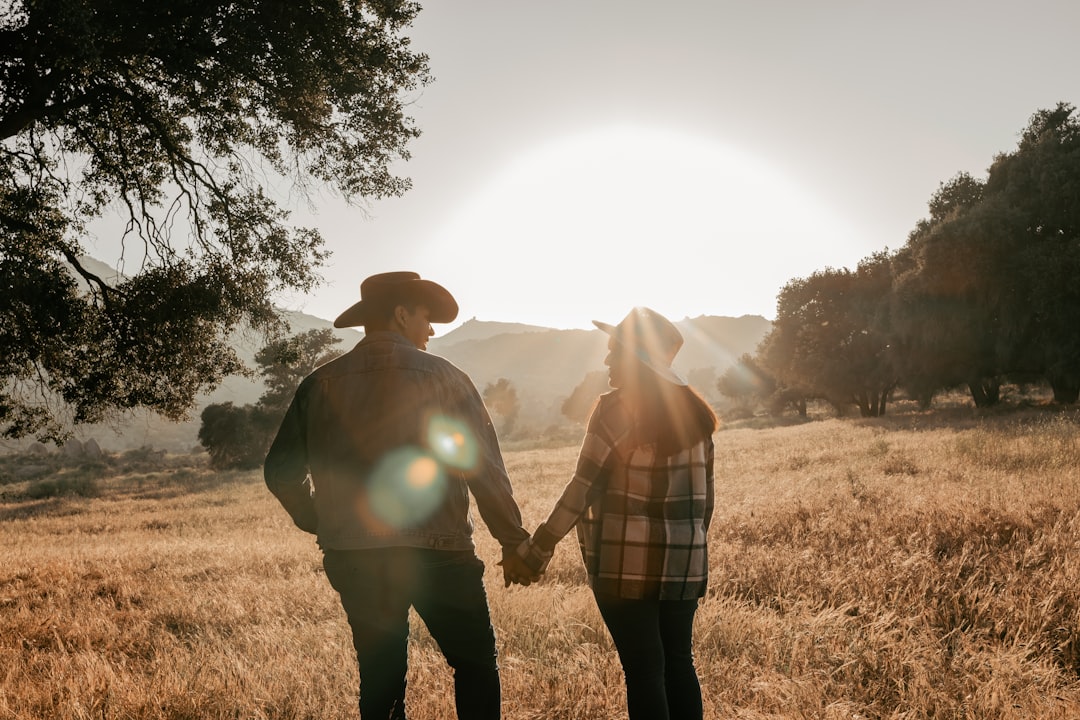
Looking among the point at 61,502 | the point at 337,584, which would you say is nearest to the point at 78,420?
the point at 337,584

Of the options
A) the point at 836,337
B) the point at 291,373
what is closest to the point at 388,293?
the point at 836,337

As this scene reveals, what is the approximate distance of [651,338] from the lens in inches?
113

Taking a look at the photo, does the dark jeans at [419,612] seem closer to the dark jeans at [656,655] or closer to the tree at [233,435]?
the dark jeans at [656,655]

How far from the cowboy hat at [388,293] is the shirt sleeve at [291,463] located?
1.71ft

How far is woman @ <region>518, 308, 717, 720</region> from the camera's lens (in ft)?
8.69

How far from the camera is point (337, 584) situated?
2.67m

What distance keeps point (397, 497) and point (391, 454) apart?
20 cm

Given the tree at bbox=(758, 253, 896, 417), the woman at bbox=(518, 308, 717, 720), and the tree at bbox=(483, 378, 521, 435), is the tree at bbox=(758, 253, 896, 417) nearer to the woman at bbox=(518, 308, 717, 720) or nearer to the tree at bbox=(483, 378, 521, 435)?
the woman at bbox=(518, 308, 717, 720)

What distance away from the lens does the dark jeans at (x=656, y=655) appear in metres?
2.57

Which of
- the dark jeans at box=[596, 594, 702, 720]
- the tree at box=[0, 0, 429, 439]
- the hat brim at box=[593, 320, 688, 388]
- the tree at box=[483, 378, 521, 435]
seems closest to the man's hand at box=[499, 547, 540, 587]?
the dark jeans at box=[596, 594, 702, 720]

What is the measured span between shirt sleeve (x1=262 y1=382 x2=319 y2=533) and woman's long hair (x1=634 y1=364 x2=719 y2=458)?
172 cm

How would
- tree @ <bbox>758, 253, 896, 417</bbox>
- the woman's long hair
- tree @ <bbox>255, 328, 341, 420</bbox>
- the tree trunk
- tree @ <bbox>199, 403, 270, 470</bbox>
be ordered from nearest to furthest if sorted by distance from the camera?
the woman's long hair
the tree trunk
tree @ <bbox>758, 253, 896, 417</bbox>
tree @ <bbox>199, 403, 270, 470</bbox>
tree @ <bbox>255, 328, 341, 420</bbox>

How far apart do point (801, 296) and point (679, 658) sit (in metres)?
46.3

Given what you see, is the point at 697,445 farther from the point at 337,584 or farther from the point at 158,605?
the point at 158,605
